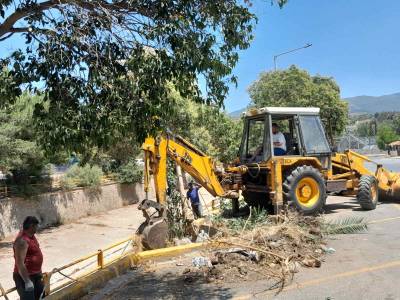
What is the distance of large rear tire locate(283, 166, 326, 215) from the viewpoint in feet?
40.1

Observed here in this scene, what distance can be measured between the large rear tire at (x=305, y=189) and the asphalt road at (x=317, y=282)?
2.22 meters

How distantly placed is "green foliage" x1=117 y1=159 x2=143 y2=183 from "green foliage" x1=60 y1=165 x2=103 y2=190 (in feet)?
8.75

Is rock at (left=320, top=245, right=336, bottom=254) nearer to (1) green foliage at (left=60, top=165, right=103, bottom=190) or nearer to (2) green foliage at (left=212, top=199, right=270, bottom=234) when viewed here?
(2) green foliage at (left=212, top=199, right=270, bottom=234)

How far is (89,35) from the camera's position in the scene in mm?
6434

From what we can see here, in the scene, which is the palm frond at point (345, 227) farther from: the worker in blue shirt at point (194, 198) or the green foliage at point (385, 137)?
the green foliage at point (385, 137)

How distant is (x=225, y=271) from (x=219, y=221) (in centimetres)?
332

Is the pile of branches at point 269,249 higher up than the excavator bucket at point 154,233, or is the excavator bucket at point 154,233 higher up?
the excavator bucket at point 154,233

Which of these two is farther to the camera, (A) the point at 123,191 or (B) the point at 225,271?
(A) the point at 123,191

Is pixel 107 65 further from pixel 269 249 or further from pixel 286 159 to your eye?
pixel 286 159

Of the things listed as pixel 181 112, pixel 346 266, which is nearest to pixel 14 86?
pixel 346 266

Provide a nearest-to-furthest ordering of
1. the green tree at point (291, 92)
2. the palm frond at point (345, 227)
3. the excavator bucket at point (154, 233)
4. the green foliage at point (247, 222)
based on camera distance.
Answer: the excavator bucket at point (154, 233), the green foliage at point (247, 222), the palm frond at point (345, 227), the green tree at point (291, 92)

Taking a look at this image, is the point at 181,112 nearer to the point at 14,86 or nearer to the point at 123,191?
the point at 123,191

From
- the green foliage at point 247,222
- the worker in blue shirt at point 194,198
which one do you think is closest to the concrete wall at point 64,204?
the worker in blue shirt at point 194,198

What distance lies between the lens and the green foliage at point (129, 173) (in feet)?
92.1
